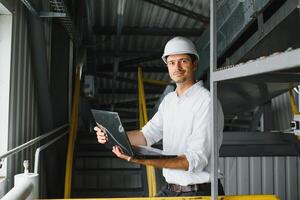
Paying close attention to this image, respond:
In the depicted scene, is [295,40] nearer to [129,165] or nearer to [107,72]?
[129,165]

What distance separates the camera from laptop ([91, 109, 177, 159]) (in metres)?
1.59

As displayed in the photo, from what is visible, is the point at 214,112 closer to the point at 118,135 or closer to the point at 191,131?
the point at 191,131

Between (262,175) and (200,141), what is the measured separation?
218 cm

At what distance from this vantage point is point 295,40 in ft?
7.69

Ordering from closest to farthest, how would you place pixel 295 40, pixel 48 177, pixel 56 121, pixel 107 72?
1. pixel 295 40
2. pixel 48 177
3. pixel 56 121
4. pixel 107 72

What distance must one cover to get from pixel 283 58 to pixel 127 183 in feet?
11.3

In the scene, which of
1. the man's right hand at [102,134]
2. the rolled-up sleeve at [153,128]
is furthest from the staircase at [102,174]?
the man's right hand at [102,134]

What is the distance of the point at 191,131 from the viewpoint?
6.07 ft

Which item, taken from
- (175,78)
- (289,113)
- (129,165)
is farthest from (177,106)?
(289,113)

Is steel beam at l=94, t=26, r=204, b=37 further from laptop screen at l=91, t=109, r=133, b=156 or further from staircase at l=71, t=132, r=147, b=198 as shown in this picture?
laptop screen at l=91, t=109, r=133, b=156

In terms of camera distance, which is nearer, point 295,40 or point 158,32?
point 295,40

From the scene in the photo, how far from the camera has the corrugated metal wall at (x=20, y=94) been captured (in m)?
2.41

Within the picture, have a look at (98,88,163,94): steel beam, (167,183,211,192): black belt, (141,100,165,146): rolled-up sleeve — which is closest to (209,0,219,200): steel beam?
(167,183,211,192): black belt

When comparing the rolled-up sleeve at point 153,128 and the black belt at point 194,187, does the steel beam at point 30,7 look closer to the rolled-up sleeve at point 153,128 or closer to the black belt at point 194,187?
the rolled-up sleeve at point 153,128
